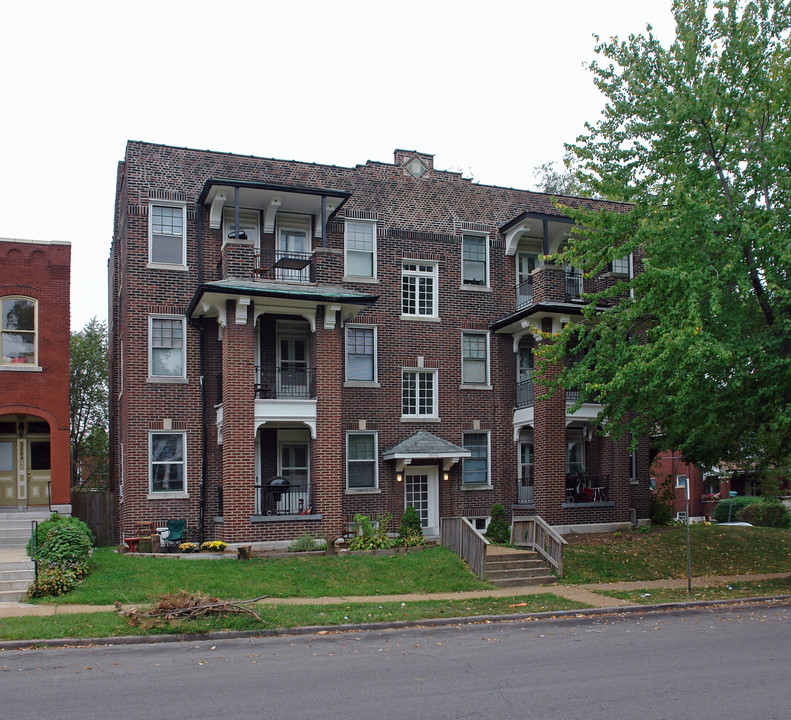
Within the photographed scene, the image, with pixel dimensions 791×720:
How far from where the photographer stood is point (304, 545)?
2103 cm

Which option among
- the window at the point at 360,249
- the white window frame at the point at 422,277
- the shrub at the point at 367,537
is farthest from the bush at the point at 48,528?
the white window frame at the point at 422,277

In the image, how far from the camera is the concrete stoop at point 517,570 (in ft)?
61.4

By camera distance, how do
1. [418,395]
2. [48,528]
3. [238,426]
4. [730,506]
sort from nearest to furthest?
[48,528] → [238,426] → [418,395] → [730,506]

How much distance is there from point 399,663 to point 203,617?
4.28 m

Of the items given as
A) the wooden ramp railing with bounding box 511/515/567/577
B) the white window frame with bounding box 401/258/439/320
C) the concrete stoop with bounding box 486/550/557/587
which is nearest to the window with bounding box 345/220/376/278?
the white window frame with bounding box 401/258/439/320

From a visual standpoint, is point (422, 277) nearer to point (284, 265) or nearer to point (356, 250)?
point (356, 250)

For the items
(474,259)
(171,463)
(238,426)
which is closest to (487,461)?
(474,259)

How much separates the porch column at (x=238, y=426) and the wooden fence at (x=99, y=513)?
5577 mm

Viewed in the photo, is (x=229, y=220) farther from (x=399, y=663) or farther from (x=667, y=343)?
(x=399, y=663)

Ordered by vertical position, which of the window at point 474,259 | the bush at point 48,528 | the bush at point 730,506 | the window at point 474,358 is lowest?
the bush at point 730,506

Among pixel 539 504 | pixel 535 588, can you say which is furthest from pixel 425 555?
pixel 539 504

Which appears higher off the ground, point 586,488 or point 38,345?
point 38,345

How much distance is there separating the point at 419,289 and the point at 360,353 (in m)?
3.01

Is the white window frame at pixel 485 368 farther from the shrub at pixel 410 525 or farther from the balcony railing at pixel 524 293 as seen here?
the shrub at pixel 410 525
